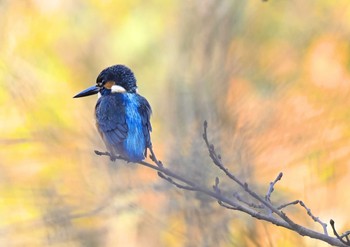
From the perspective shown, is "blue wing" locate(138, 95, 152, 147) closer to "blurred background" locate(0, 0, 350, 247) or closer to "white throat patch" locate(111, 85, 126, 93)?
"white throat patch" locate(111, 85, 126, 93)

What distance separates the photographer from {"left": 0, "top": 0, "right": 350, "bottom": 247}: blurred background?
4.53 metres

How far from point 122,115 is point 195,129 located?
1.18 meters

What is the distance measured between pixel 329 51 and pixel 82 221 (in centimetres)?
257

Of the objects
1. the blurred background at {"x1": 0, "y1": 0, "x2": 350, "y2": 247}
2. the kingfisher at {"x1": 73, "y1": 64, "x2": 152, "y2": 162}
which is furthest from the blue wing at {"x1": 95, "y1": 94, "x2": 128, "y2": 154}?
the blurred background at {"x1": 0, "y1": 0, "x2": 350, "y2": 247}

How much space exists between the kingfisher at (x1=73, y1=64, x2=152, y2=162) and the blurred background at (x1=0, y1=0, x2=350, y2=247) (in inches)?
20.1

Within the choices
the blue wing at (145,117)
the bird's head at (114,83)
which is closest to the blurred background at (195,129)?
the blue wing at (145,117)

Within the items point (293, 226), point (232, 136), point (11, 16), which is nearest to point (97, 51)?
point (11, 16)

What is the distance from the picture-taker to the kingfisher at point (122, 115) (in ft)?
12.0

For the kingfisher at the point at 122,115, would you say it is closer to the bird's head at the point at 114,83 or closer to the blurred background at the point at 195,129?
the bird's head at the point at 114,83

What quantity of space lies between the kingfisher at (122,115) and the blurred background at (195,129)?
51 cm

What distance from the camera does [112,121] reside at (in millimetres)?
3785

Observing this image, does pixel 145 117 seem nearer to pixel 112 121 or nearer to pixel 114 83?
pixel 112 121

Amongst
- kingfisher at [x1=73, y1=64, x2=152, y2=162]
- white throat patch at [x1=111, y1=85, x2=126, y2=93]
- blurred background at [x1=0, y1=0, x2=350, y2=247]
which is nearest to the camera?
kingfisher at [x1=73, y1=64, x2=152, y2=162]

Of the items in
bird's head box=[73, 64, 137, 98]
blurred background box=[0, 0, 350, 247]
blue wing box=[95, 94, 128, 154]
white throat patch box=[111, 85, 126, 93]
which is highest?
blurred background box=[0, 0, 350, 247]
